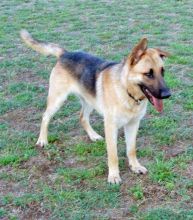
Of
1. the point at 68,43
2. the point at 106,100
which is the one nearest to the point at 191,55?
the point at 68,43

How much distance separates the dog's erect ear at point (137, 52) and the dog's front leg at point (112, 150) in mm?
682

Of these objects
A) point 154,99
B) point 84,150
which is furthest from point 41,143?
point 154,99

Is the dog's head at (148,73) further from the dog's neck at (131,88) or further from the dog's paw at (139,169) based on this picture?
the dog's paw at (139,169)

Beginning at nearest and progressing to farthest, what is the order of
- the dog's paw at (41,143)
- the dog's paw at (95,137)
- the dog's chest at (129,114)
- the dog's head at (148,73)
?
the dog's head at (148,73) < the dog's chest at (129,114) < the dog's paw at (41,143) < the dog's paw at (95,137)

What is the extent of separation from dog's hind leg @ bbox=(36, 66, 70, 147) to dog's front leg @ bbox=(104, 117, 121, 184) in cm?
88

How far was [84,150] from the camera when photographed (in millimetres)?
5395

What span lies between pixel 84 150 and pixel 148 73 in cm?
148

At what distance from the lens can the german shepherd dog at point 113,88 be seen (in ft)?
14.2

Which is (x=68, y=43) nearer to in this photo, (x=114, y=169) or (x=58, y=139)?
(x=58, y=139)

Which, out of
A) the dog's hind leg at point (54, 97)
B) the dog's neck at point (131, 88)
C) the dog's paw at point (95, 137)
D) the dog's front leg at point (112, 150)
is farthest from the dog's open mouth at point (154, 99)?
the dog's paw at point (95, 137)

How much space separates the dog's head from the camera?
4266 mm

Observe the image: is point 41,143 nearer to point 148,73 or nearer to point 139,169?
point 139,169

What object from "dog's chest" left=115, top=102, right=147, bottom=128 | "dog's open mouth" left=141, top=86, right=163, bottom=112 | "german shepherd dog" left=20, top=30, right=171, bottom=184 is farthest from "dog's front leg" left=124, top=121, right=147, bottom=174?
"dog's open mouth" left=141, top=86, right=163, bottom=112

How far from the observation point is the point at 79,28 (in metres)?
10.6
